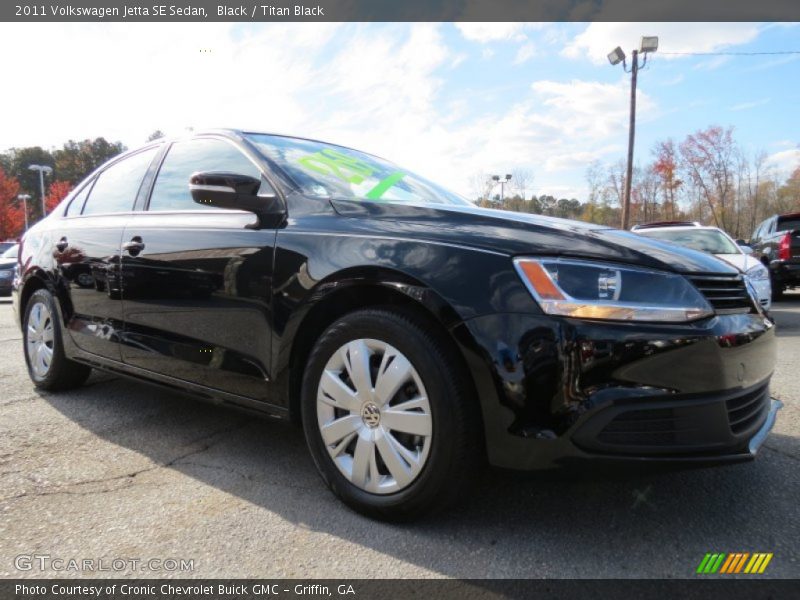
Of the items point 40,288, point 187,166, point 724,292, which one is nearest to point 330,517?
point 724,292

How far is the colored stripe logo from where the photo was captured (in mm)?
1714

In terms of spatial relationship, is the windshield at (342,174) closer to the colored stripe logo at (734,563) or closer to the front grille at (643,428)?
the front grille at (643,428)

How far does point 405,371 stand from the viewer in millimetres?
1901

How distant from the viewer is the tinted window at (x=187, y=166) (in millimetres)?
2754

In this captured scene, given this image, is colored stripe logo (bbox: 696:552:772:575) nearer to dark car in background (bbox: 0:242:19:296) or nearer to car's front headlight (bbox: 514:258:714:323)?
car's front headlight (bbox: 514:258:714:323)

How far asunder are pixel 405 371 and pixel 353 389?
250 mm

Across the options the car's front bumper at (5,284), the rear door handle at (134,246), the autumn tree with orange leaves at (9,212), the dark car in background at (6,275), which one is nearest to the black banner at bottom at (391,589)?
the rear door handle at (134,246)

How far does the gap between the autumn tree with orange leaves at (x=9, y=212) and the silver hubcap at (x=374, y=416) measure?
55.2m

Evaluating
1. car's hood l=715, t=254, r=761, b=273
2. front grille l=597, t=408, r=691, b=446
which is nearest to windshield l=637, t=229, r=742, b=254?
car's hood l=715, t=254, r=761, b=273

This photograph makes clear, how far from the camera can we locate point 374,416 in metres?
1.99

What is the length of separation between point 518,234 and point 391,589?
46.2 inches

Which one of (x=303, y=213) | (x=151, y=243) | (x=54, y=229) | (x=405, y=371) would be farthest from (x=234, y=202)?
(x=54, y=229)

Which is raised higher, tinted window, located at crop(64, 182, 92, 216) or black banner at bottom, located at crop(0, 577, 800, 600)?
tinted window, located at crop(64, 182, 92, 216)

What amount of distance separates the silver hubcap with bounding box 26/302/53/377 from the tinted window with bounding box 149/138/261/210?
53.9 inches
